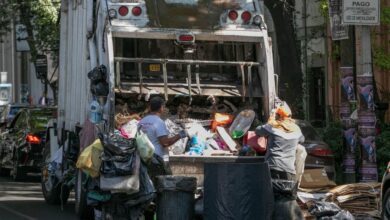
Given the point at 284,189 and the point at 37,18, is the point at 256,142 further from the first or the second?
the point at 37,18

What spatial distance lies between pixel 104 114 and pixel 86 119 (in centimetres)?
91

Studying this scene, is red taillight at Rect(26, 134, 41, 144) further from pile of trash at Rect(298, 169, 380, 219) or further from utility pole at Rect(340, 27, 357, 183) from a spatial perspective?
pile of trash at Rect(298, 169, 380, 219)

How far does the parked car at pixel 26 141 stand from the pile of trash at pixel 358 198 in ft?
26.5

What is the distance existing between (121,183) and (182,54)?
293cm

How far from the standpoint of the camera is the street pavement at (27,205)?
12945 mm

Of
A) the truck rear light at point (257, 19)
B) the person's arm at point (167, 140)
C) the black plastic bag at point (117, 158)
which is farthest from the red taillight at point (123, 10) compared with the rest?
the black plastic bag at point (117, 158)

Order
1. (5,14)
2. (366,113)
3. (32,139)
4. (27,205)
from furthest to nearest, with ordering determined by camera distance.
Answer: (5,14) < (32,139) < (27,205) < (366,113)

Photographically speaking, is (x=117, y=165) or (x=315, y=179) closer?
(x=117, y=165)

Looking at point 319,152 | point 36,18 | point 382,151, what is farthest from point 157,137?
point 36,18

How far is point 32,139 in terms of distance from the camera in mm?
18547

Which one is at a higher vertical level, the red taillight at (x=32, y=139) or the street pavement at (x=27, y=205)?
the red taillight at (x=32, y=139)

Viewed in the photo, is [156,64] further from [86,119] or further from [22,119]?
[22,119]

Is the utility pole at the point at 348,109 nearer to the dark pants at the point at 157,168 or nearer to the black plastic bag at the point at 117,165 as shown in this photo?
the dark pants at the point at 157,168

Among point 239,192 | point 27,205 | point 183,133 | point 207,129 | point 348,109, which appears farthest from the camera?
point 27,205
